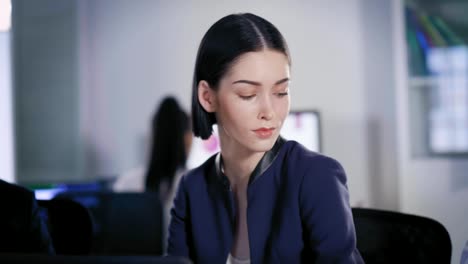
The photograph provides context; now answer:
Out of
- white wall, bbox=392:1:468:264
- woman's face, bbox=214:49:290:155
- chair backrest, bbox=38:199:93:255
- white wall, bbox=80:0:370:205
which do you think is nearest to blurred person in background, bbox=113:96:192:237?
white wall, bbox=80:0:370:205

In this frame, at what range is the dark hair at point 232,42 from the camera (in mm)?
673

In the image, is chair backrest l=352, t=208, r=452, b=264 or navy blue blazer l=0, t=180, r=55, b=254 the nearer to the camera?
navy blue blazer l=0, t=180, r=55, b=254

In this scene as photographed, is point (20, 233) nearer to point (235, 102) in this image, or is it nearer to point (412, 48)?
point (235, 102)

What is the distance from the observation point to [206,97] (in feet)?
2.38

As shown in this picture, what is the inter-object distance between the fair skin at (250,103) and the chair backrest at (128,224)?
3.11 ft

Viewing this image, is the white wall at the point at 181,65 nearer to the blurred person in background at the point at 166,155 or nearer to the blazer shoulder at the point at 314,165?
the blurred person in background at the point at 166,155

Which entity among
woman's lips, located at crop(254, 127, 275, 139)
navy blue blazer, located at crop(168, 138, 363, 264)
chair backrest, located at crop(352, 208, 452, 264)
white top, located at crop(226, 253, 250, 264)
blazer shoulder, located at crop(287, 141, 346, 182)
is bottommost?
chair backrest, located at crop(352, 208, 452, 264)

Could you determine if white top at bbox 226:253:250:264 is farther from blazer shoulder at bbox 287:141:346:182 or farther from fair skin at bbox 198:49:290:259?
blazer shoulder at bbox 287:141:346:182

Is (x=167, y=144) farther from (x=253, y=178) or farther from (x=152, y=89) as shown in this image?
(x=253, y=178)

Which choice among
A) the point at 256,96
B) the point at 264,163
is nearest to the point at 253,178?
the point at 264,163

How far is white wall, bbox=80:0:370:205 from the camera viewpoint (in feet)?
4.04

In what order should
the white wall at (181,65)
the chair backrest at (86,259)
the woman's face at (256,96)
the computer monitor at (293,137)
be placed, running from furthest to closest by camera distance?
the computer monitor at (293,137) < the white wall at (181,65) < the woman's face at (256,96) < the chair backrest at (86,259)

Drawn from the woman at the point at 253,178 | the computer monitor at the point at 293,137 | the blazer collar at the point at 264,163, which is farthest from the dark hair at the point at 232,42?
the computer monitor at the point at 293,137

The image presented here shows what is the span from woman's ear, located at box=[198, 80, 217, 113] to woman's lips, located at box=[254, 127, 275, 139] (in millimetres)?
63
